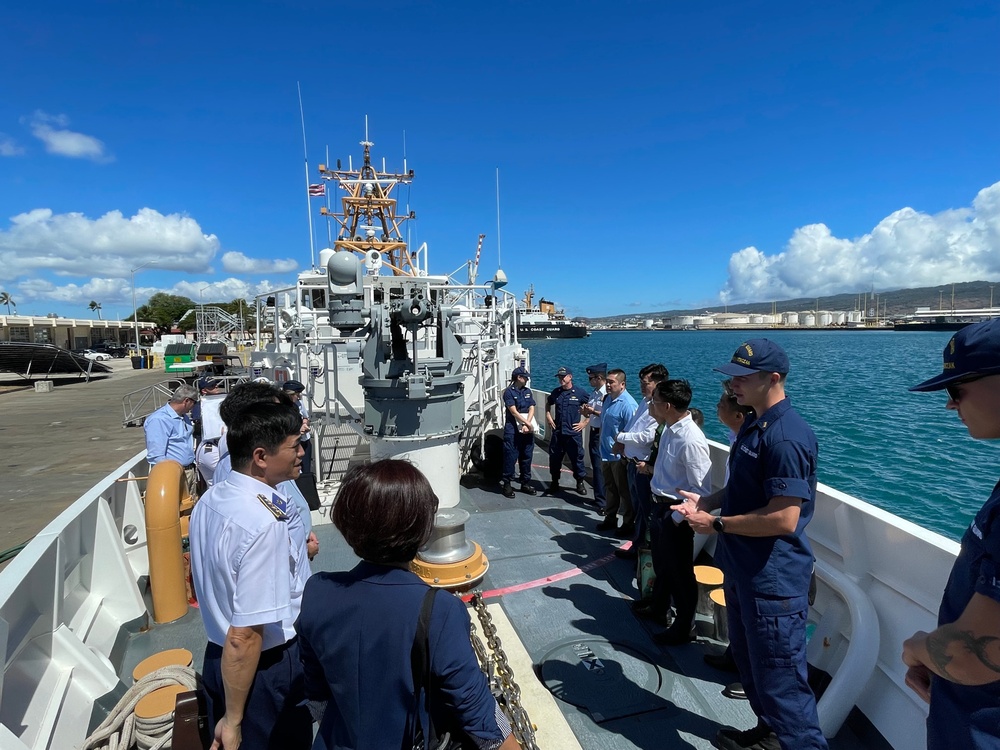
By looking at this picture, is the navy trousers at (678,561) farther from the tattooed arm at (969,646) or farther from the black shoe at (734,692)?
the tattooed arm at (969,646)

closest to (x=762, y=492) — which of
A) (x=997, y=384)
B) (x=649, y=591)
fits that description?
(x=997, y=384)

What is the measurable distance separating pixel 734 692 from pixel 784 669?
89 cm

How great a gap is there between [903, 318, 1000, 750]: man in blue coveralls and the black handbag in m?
1.26

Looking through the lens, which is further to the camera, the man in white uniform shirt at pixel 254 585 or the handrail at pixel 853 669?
the handrail at pixel 853 669

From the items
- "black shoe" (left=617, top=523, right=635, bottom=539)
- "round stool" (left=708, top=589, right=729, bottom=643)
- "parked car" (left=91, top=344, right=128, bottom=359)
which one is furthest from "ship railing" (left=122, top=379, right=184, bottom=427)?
"parked car" (left=91, top=344, right=128, bottom=359)

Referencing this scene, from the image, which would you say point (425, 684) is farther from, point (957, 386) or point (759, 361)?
point (759, 361)

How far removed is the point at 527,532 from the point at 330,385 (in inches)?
119

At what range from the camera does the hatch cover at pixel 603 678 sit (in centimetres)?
297

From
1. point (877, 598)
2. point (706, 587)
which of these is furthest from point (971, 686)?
point (706, 587)

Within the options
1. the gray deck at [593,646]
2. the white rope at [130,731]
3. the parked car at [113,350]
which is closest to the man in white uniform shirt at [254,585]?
the white rope at [130,731]

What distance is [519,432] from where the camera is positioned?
272 inches

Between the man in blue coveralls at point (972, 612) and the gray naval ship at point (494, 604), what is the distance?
51.8 inches

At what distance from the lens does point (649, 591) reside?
13.1 ft

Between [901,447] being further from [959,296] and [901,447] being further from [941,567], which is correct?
[959,296]
